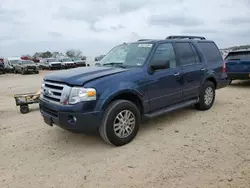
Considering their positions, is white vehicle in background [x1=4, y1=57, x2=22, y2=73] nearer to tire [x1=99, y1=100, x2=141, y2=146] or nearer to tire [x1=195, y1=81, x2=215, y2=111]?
tire [x1=195, y1=81, x2=215, y2=111]

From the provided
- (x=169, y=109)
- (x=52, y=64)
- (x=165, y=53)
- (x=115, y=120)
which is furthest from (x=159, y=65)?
(x=52, y=64)

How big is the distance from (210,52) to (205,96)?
121 centimetres

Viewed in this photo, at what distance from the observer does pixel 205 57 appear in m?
6.18

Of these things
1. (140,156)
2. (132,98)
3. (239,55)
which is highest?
(239,55)

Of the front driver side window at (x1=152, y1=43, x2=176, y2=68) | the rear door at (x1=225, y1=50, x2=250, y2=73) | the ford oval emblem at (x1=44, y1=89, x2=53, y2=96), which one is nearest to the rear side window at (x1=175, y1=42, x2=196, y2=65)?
the front driver side window at (x1=152, y1=43, x2=176, y2=68)

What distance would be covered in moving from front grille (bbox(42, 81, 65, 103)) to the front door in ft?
5.30

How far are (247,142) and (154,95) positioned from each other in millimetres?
1782

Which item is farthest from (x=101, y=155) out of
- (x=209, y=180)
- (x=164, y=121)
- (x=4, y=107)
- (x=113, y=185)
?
(x=4, y=107)

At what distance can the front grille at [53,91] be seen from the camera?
400cm

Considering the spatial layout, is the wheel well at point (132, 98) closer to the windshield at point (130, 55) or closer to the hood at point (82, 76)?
the hood at point (82, 76)

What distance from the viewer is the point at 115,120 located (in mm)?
4039

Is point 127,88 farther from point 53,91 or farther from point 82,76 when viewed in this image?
point 53,91

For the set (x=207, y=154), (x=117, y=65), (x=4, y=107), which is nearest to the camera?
(x=207, y=154)

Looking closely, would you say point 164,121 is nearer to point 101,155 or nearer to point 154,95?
point 154,95
